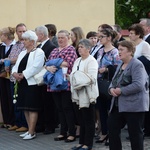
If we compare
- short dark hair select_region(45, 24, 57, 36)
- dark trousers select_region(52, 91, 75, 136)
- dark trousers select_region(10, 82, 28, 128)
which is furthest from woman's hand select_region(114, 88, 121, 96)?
dark trousers select_region(10, 82, 28, 128)

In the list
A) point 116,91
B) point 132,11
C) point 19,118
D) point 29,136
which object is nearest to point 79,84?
point 116,91

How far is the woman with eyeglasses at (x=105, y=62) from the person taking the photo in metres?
7.68

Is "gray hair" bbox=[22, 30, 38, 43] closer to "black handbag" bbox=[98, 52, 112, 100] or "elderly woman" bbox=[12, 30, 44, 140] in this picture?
"elderly woman" bbox=[12, 30, 44, 140]

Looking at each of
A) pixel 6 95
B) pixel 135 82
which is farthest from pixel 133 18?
pixel 135 82

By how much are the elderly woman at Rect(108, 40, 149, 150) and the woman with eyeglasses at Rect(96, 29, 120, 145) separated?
126cm

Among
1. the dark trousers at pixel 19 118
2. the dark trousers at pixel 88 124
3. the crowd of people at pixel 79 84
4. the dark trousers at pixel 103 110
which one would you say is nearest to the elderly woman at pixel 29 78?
the crowd of people at pixel 79 84

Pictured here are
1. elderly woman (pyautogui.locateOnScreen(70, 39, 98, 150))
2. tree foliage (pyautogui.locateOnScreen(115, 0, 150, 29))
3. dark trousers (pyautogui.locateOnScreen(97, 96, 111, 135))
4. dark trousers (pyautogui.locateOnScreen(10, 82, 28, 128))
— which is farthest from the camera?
tree foliage (pyautogui.locateOnScreen(115, 0, 150, 29))

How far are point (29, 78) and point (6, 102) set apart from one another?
5.12 feet

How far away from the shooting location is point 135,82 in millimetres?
6113

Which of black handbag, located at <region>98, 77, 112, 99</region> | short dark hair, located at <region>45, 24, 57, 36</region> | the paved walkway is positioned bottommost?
the paved walkway

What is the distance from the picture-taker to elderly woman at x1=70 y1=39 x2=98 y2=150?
732cm

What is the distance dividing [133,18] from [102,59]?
20713 millimetres

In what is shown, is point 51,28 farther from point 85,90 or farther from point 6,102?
point 85,90

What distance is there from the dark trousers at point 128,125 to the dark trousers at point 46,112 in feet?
8.89
